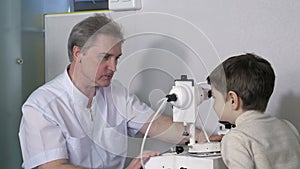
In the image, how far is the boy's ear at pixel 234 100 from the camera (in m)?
1.35

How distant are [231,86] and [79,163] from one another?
67 centimetres

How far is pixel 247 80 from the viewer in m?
1.34

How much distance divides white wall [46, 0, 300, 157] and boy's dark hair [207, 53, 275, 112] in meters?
0.08

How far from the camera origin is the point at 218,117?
148 centimetres

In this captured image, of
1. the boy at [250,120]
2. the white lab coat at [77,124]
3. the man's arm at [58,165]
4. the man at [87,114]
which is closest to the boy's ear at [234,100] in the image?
the boy at [250,120]

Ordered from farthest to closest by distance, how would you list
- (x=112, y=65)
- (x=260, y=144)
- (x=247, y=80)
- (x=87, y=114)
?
(x=87, y=114) → (x=112, y=65) → (x=247, y=80) → (x=260, y=144)

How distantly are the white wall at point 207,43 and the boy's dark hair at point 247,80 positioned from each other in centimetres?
8

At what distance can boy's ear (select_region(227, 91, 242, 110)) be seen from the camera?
4.43 feet

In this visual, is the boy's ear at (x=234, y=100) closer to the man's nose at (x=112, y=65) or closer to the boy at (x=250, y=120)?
the boy at (x=250, y=120)

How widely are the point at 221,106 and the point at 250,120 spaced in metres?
0.10

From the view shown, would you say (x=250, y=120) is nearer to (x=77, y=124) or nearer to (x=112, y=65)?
(x=112, y=65)

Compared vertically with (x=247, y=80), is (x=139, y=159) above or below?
below

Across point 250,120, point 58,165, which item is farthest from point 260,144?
point 58,165

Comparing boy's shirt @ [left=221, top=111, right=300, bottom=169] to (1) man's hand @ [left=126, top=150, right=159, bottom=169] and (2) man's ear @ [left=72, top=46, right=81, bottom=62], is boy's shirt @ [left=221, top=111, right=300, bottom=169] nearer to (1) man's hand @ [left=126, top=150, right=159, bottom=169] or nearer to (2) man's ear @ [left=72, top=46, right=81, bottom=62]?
(1) man's hand @ [left=126, top=150, right=159, bottom=169]
